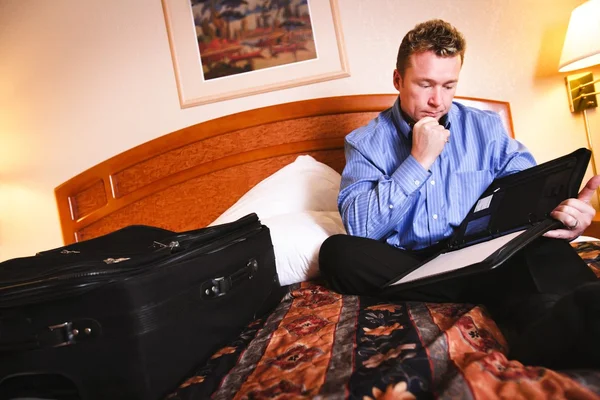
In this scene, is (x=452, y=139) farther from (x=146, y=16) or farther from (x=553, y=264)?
(x=146, y=16)

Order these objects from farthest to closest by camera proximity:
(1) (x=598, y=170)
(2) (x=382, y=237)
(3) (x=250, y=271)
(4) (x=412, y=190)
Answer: (1) (x=598, y=170), (2) (x=382, y=237), (4) (x=412, y=190), (3) (x=250, y=271)

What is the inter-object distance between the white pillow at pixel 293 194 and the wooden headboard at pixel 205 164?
0.22 metres

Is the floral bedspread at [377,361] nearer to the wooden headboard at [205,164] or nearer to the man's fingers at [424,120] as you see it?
the man's fingers at [424,120]

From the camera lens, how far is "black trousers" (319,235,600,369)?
638 mm

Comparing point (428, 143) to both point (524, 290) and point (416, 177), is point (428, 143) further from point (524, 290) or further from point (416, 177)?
point (524, 290)

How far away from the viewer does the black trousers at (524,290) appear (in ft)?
2.09

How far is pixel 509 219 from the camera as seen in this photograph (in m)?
1.07

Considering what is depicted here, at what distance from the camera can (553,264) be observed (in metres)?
0.90

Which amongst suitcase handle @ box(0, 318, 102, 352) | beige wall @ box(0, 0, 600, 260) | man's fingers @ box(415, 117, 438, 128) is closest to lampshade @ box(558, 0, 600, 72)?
beige wall @ box(0, 0, 600, 260)

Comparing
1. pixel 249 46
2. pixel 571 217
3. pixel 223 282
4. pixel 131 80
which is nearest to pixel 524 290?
pixel 571 217

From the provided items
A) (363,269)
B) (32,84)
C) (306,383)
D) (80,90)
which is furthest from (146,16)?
(306,383)

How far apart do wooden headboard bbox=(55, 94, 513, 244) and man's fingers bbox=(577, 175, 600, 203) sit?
1.15m

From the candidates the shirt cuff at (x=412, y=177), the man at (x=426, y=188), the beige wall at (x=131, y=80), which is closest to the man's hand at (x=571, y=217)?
the man at (x=426, y=188)

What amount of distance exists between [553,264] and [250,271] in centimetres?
67
